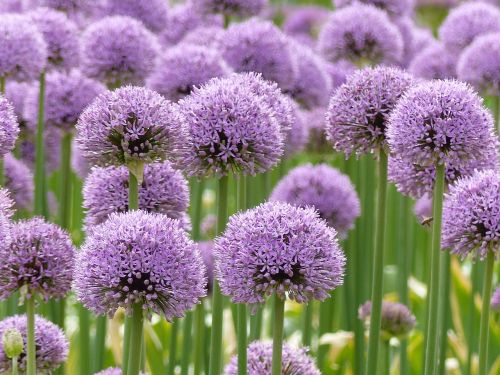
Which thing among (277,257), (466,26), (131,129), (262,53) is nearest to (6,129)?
(131,129)

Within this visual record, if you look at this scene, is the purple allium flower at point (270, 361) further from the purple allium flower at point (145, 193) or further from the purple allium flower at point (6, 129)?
the purple allium flower at point (6, 129)

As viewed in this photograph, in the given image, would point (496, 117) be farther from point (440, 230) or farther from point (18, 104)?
point (18, 104)

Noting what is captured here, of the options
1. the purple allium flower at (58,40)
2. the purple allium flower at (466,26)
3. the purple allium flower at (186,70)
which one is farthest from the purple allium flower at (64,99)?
the purple allium flower at (466,26)

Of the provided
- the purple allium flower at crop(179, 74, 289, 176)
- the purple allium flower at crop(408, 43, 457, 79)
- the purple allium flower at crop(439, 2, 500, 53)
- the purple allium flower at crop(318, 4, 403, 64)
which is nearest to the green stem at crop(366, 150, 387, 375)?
the purple allium flower at crop(179, 74, 289, 176)

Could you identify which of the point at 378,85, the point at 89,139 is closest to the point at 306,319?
the point at 378,85

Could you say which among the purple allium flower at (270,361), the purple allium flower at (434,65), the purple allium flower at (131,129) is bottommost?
the purple allium flower at (270,361)
